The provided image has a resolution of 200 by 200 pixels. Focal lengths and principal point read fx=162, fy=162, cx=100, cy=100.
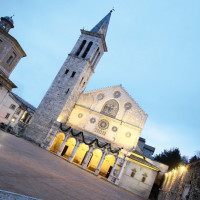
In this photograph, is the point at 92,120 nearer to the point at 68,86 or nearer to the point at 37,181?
Result: the point at 68,86

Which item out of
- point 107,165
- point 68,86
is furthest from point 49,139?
point 107,165

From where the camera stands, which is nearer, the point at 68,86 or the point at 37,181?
the point at 37,181

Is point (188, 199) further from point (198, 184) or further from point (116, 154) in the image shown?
point (116, 154)

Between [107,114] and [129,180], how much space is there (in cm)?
1158

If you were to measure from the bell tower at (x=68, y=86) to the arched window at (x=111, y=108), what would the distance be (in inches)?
240

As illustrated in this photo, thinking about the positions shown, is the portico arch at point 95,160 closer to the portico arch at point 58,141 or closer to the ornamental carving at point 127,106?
the portico arch at point 58,141

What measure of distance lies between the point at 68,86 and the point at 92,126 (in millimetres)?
8797

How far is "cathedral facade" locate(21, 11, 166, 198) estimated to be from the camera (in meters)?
25.5

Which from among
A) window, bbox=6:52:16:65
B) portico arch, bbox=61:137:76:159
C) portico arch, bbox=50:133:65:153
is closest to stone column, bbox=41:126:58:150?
portico arch, bbox=50:133:65:153

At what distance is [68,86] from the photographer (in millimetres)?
30672

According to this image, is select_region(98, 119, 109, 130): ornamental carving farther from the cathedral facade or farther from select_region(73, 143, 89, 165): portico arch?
select_region(73, 143, 89, 165): portico arch

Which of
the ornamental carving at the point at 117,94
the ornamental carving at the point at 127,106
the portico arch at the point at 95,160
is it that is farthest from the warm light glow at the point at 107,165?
the ornamental carving at the point at 117,94

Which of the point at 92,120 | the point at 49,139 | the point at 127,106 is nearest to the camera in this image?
the point at 49,139

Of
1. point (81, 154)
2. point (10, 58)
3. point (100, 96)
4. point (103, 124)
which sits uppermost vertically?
point (100, 96)
